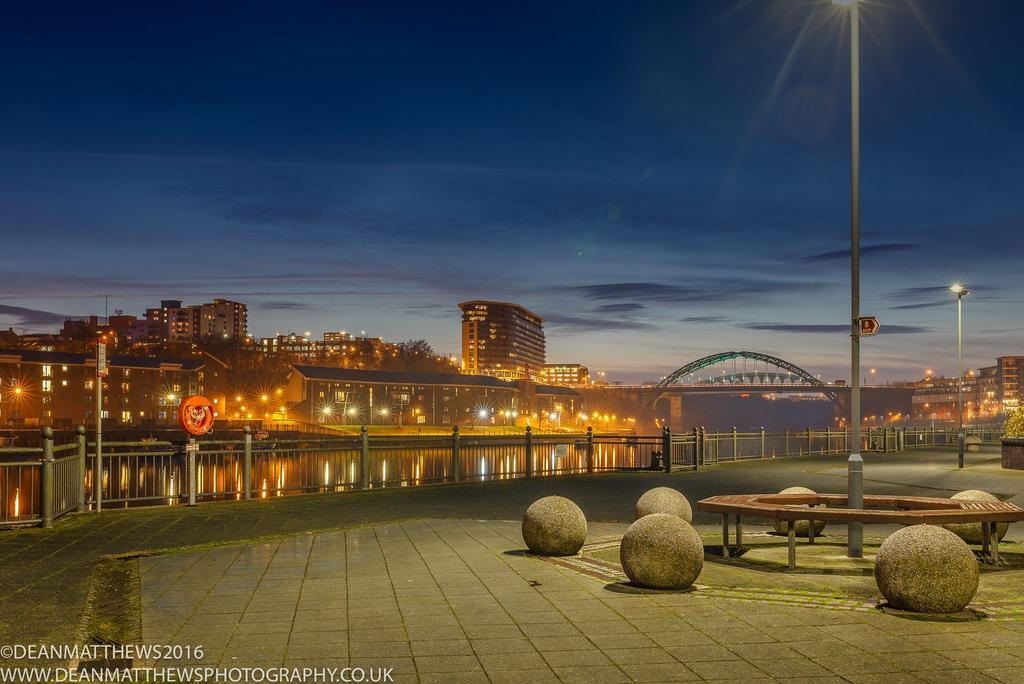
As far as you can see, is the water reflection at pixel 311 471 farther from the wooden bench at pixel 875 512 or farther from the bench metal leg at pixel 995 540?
the bench metal leg at pixel 995 540

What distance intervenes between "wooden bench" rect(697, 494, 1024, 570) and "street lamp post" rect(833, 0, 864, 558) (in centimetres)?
50

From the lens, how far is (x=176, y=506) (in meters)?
19.0

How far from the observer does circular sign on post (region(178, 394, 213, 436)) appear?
19578 mm

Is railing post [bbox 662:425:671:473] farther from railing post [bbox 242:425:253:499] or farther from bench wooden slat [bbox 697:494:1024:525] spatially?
bench wooden slat [bbox 697:494:1024:525]

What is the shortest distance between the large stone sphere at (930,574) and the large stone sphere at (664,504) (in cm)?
509

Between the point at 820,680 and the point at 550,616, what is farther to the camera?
the point at 550,616

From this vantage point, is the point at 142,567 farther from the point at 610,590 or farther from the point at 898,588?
the point at 898,588

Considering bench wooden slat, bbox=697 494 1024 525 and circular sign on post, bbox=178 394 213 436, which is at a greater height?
circular sign on post, bbox=178 394 213 436

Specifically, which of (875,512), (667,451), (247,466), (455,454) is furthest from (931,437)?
(875,512)

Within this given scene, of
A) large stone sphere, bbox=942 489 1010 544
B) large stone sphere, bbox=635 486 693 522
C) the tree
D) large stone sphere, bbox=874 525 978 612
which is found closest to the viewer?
large stone sphere, bbox=874 525 978 612

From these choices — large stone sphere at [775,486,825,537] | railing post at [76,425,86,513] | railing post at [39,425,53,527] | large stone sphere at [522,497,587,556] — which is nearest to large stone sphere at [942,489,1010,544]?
large stone sphere at [775,486,825,537]

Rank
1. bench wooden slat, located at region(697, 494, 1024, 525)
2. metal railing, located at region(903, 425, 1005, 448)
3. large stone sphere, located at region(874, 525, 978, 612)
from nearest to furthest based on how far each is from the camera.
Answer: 1. large stone sphere, located at region(874, 525, 978, 612)
2. bench wooden slat, located at region(697, 494, 1024, 525)
3. metal railing, located at region(903, 425, 1005, 448)

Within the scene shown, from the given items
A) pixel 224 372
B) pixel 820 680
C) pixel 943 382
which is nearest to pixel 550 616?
pixel 820 680

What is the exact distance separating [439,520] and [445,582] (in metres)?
6.19
